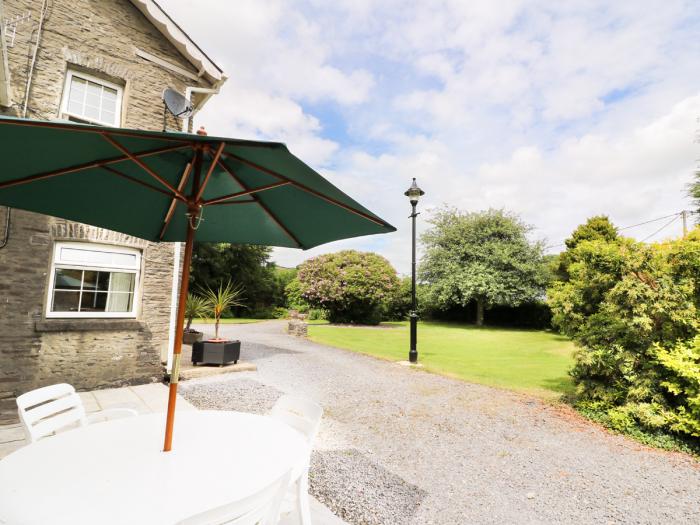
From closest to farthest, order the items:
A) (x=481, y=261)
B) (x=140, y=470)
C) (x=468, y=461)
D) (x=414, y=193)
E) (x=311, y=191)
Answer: (x=140, y=470) < (x=311, y=191) < (x=468, y=461) < (x=414, y=193) < (x=481, y=261)

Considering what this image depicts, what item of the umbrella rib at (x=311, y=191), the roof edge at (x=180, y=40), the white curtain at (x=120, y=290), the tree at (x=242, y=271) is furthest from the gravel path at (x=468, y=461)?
the tree at (x=242, y=271)

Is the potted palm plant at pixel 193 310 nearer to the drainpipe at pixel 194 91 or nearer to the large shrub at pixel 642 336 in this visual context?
the drainpipe at pixel 194 91

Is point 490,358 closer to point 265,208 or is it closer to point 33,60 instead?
point 265,208

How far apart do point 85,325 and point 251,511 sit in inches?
231

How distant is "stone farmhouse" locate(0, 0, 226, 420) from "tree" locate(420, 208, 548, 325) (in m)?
19.7

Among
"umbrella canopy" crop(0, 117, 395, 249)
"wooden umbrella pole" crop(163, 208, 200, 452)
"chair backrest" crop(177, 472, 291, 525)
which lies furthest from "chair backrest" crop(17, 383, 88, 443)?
"chair backrest" crop(177, 472, 291, 525)

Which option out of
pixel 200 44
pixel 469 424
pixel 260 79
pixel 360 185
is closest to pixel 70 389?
pixel 469 424

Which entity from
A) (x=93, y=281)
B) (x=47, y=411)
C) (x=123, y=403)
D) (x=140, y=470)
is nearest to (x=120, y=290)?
(x=93, y=281)

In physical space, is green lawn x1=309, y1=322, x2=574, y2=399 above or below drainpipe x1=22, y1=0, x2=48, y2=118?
below

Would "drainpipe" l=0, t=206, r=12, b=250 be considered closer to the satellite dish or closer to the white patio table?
the satellite dish

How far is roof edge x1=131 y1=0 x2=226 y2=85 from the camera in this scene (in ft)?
21.5

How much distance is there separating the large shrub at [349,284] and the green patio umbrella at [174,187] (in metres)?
18.0

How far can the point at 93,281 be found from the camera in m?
5.84

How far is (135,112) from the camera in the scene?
6.38 m
